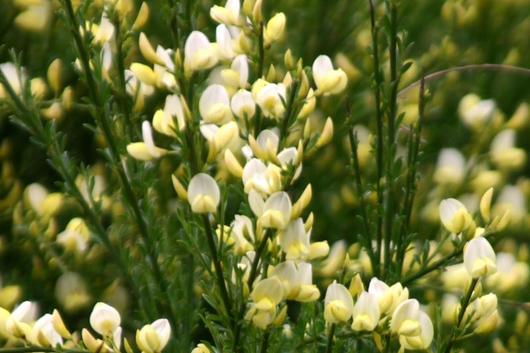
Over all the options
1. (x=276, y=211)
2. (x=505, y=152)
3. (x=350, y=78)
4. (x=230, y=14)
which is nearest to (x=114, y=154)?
(x=230, y=14)

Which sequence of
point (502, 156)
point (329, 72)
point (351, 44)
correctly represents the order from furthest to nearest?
point (351, 44) → point (502, 156) → point (329, 72)

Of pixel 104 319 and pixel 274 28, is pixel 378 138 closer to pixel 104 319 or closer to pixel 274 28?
pixel 274 28

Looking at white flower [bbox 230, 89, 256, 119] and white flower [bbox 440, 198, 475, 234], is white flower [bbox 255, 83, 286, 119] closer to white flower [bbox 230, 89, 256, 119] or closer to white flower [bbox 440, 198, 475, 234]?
white flower [bbox 230, 89, 256, 119]

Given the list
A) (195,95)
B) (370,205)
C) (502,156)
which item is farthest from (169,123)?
(502,156)

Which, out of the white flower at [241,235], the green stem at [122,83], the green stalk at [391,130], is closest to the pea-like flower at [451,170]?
the green stalk at [391,130]

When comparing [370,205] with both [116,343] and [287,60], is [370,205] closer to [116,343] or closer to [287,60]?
[287,60]
